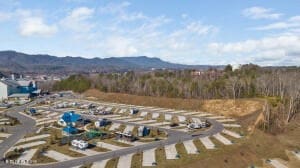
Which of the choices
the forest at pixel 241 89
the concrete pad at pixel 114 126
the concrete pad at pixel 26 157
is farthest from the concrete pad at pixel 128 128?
the forest at pixel 241 89

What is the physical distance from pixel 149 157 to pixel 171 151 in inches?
113

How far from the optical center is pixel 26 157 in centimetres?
2988

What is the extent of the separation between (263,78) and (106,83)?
4376cm

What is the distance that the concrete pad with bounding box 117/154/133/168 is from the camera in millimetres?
27142

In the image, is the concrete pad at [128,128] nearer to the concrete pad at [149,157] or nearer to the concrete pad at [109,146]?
the concrete pad at [109,146]

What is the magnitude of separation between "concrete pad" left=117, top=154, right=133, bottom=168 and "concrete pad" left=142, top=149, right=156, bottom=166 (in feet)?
4.16

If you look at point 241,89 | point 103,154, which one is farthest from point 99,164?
point 241,89

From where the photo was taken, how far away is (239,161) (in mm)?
28594

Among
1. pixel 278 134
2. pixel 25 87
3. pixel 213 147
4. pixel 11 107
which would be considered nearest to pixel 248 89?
pixel 278 134

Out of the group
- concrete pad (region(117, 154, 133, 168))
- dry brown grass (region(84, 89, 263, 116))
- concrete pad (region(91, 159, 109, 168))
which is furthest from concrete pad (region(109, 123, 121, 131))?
dry brown grass (region(84, 89, 263, 116))

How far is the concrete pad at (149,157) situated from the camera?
2752 centimetres

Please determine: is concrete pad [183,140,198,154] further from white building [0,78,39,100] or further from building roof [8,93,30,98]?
building roof [8,93,30,98]

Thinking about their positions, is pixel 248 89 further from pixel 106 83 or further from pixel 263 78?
pixel 106 83

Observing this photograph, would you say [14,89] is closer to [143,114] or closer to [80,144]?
[143,114]
